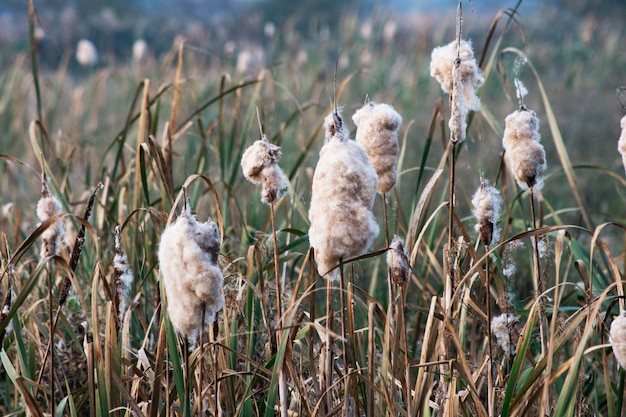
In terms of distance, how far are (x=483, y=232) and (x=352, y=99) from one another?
5.06 metres

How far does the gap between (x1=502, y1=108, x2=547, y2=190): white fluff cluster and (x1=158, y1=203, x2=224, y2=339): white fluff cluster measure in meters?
0.52

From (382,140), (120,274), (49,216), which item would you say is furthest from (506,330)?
(49,216)

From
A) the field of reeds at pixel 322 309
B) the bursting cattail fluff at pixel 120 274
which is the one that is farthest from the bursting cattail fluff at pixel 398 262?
the bursting cattail fluff at pixel 120 274

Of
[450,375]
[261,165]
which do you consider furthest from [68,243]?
[450,375]

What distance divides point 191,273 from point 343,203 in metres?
0.23

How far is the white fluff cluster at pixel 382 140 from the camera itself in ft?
3.92

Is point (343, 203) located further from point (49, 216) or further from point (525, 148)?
point (49, 216)

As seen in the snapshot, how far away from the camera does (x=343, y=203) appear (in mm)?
1035

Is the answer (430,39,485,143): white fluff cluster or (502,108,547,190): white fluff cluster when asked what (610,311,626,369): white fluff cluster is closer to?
(502,108,547,190): white fluff cluster

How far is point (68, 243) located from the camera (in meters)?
1.94

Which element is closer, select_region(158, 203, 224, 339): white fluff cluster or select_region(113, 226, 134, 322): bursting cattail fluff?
select_region(158, 203, 224, 339): white fluff cluster

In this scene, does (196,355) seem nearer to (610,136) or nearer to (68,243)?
(68,243)

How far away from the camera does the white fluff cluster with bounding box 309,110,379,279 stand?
1030 mm

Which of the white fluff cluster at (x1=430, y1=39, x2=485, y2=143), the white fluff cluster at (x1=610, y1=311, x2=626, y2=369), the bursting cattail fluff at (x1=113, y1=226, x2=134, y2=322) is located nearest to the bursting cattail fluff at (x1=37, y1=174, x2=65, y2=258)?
the bursting cattail fluff at (x1=113, y1=226, x2=134, y2=322)
